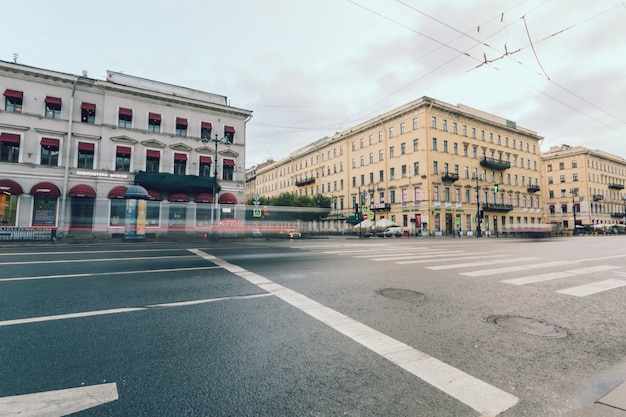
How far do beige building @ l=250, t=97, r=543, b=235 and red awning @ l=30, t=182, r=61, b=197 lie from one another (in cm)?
3019

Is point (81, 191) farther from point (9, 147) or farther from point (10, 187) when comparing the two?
point (9, 147)

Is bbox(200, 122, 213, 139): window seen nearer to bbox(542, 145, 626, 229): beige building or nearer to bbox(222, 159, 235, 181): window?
bbox(222, 159, 235, 181): window

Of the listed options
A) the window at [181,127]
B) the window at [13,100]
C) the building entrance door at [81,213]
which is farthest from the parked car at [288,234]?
the window at [13,100]

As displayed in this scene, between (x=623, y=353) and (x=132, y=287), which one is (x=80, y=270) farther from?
(x=623, y=353)

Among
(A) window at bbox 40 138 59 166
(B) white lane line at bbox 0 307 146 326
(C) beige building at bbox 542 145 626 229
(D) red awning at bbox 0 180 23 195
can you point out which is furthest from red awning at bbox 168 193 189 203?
(C) beige building at bbox 542 145 626 229

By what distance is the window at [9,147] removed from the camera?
74.2ft

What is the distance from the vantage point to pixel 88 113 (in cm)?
2588

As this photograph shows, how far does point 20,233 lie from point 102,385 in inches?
1015

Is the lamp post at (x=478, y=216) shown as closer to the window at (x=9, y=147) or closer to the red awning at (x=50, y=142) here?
the red awning at (x=50, y=142)

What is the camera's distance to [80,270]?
7.65 meters

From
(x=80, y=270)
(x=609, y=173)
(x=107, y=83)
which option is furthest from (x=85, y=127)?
(x=609, y=173)

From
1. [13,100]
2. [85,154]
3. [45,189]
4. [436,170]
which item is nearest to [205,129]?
[85,154]

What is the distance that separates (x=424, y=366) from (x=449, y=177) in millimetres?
43043

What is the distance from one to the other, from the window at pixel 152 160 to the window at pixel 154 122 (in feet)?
7.12
